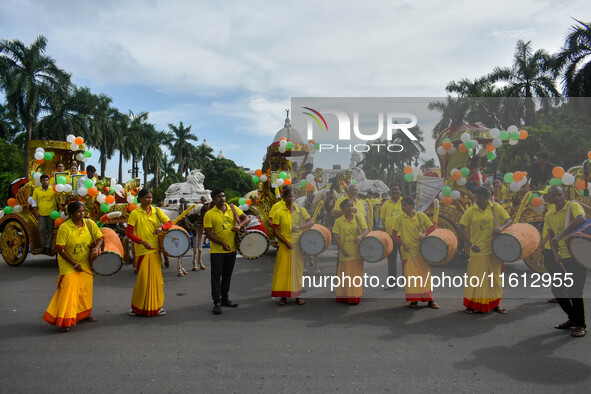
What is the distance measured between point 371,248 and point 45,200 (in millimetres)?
6897

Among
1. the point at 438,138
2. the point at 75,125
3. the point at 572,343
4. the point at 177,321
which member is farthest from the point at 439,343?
the point at 75,125

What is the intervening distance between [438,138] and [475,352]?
3.72 m

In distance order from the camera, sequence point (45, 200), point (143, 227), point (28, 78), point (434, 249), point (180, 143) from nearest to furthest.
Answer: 1. point (143, 227)
2. point (434, 249)
3. point (45, 200)
4. point (28, 78)
5. point (180, 143)

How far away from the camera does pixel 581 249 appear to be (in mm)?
4578

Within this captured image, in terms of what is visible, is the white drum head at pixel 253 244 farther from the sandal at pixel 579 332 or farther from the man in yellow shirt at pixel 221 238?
the sandal at pixel 579 332

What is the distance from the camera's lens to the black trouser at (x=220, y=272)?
5.59 metres

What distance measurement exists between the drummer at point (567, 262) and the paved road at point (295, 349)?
0.78ft

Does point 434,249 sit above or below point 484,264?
above

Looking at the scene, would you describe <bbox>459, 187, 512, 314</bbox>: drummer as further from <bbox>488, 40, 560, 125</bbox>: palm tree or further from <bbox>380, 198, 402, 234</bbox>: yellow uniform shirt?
<bbox>488, 40, 560, 125</bbox>: palm tree

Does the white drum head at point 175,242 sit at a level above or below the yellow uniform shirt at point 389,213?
below

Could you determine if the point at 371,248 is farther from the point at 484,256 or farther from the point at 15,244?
the point at 15,244

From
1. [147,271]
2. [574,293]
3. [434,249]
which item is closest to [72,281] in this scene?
[147,271]

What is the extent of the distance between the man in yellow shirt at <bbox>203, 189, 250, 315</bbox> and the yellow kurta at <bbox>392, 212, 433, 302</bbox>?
7.15 feet

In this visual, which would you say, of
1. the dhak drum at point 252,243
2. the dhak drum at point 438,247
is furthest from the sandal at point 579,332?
the dhak drum at point 252,243
